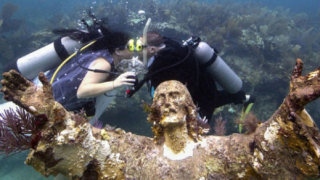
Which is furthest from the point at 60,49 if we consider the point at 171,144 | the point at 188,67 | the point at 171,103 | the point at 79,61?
the point at 171,144

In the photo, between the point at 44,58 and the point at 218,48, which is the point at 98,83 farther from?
the point at 218,48

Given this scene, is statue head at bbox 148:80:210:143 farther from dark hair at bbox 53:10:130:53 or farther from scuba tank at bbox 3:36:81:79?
scuba tank at bbox 3:36:81:79

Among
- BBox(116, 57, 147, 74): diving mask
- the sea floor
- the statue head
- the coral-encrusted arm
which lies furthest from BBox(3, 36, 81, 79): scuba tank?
the sea floor

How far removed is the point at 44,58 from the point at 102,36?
1.07 metres

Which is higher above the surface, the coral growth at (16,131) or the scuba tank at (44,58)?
the coral growth at (16,131)

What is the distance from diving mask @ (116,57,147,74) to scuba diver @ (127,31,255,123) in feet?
0.44

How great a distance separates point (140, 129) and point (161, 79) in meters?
4.29

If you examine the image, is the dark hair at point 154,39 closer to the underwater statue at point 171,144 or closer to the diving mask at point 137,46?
the diving mask at point 137,46

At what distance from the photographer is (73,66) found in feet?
10.5

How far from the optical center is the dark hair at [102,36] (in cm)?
318

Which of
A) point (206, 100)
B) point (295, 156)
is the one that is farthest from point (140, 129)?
point (295, 156)

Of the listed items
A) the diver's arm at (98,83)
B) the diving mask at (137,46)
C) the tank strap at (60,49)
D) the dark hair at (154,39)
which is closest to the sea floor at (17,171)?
the tank strap at (60,49)

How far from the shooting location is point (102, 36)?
3275 mm

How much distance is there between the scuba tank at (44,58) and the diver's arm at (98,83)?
91 cm
